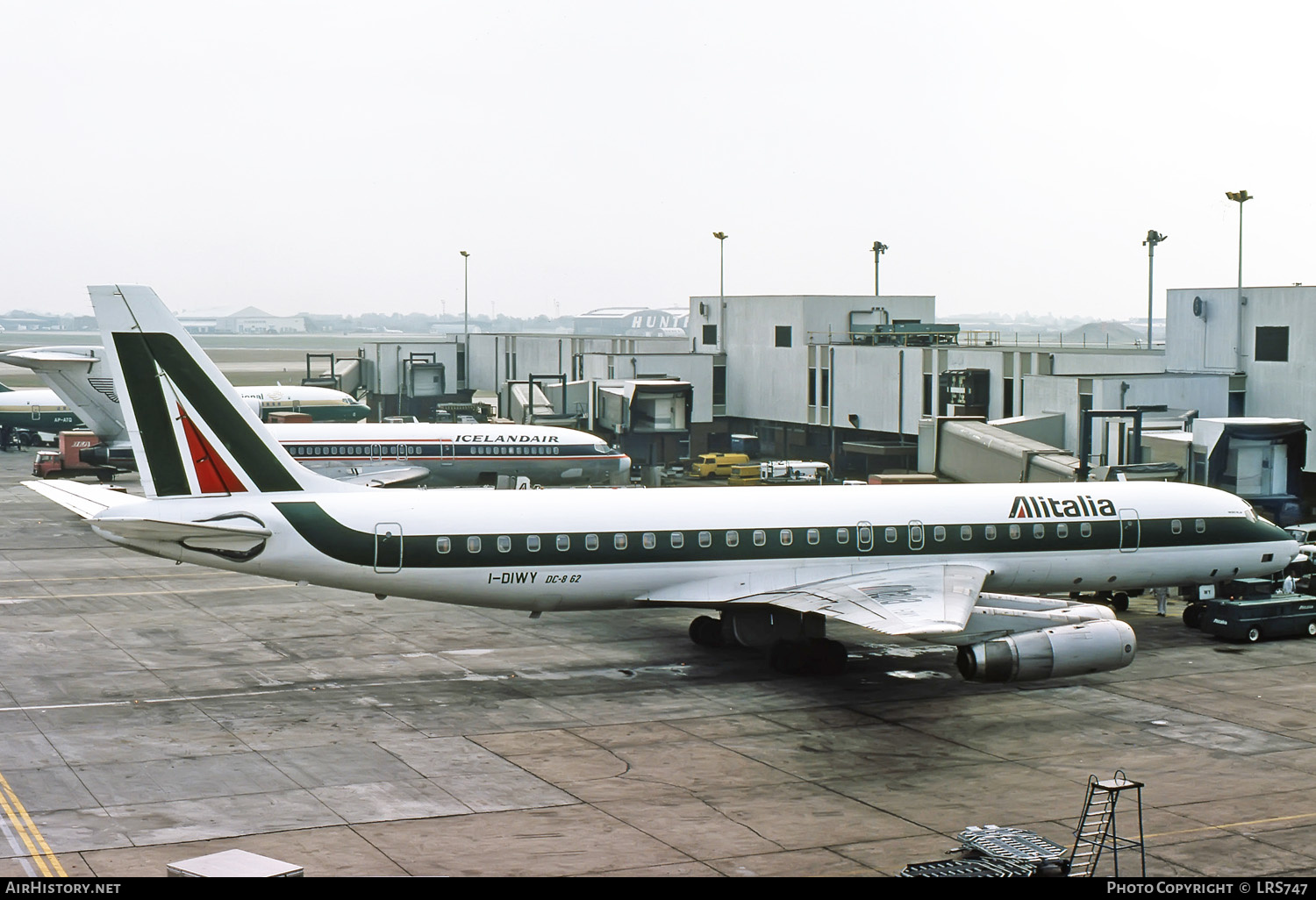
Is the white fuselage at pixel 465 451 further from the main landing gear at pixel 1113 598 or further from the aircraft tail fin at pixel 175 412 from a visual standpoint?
the aircraft tail fin at pixel 175 412

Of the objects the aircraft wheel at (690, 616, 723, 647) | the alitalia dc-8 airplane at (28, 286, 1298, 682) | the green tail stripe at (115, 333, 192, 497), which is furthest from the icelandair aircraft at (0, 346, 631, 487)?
the green tail stripe at (115, 333, 192, 497)

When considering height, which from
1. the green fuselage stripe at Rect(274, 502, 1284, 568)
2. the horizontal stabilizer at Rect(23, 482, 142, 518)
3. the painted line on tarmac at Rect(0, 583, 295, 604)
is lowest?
the painted line on tarmac at Rect(0, 583, 295, 604)

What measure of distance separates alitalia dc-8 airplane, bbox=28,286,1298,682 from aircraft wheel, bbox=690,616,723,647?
51 millimetres

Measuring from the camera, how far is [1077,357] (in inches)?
2938

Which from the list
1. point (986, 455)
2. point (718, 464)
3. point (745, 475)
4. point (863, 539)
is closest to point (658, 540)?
point (863, 539)

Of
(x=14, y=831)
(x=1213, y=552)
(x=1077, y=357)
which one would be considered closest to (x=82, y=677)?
(x=14, y=831)

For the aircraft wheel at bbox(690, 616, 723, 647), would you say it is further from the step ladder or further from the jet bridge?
the jet bridge

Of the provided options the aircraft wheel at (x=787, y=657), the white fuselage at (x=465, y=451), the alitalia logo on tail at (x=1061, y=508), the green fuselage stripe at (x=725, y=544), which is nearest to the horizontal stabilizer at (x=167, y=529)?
the green fuselage stripe at (x=725, y=544)

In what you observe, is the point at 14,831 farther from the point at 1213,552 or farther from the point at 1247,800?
the point at 1213,552

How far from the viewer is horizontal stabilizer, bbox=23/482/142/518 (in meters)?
36.2

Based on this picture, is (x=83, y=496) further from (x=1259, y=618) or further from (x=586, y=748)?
(x=1259, y=618)

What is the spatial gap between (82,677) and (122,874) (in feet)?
51.3

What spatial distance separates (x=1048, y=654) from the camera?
31875 mm

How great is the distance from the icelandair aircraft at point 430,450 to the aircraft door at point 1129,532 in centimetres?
3709
